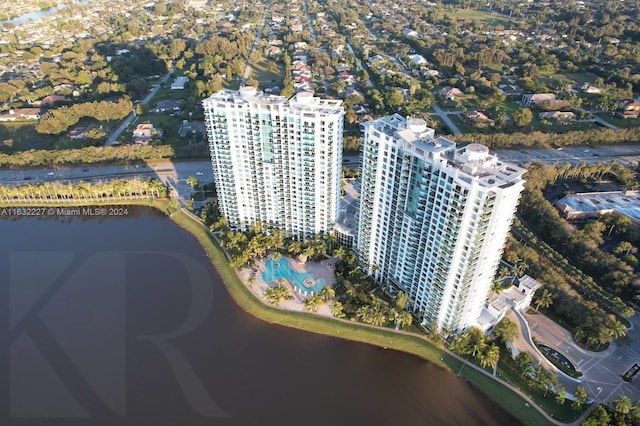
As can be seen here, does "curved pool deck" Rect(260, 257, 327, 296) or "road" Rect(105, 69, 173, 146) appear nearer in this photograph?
"curved pool deck" Rect(260, 257, 327, 296)

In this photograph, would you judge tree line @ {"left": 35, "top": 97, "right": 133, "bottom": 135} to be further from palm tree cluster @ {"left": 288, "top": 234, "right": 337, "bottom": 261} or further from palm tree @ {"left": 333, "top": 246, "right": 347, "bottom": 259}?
palm tree @ {"left": 333, "top": 246, "right": 347, "bottom": 259}

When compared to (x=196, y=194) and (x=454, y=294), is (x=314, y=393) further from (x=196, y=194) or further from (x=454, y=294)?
(x=196, y=194)

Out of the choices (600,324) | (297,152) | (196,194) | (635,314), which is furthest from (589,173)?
(196,194)

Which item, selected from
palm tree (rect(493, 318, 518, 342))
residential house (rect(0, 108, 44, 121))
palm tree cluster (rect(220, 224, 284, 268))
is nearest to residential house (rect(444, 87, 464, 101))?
palm tree cluster (rect(220, 224, 284, 268))

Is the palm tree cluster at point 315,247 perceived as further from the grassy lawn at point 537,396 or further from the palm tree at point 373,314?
the grassy lawn at point 537,396


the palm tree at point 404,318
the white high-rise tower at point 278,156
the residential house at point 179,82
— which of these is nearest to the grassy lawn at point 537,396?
the palm tree at point 404,318

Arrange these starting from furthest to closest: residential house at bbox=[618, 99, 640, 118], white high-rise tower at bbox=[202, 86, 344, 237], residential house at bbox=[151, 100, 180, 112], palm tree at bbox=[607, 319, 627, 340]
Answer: residential house at bbox=[151, 100, 180, 112] → residential house at bbox=[618, 99, 640, 118] → white high-rise tower at bbox=[202, 86, 344, 237] → palm tree at bbox=[607, 319, 627, 340]
